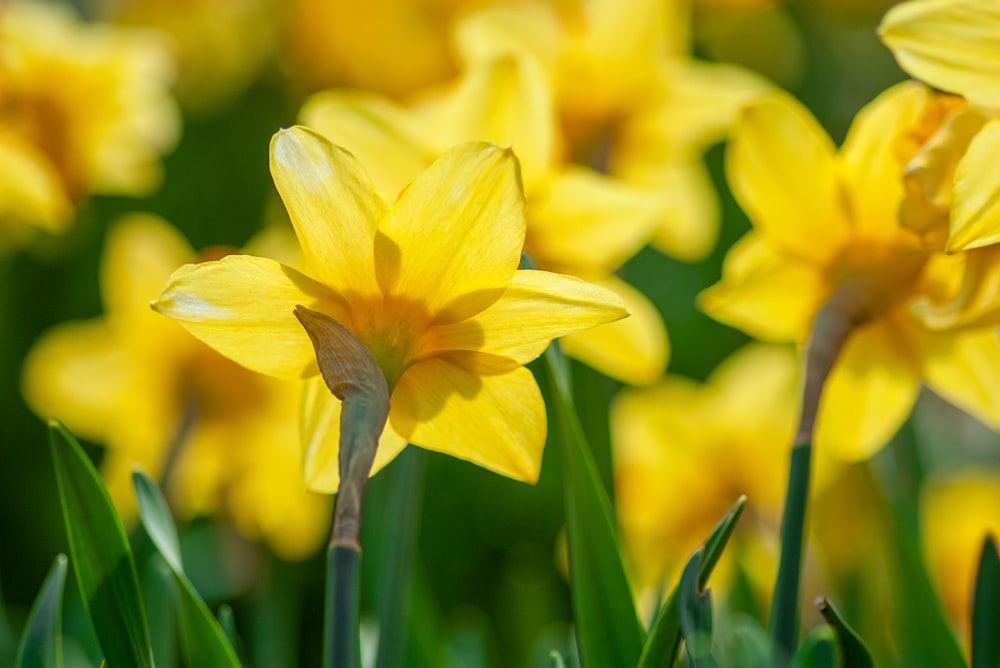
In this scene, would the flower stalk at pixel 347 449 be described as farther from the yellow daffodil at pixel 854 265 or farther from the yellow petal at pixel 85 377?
the yellow petal at pixel 85 377

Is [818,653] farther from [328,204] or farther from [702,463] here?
[702,463]

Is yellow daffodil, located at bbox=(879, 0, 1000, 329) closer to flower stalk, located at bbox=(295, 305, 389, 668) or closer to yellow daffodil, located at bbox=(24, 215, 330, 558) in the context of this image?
flower stalk, located at bbox=(295, 305, 389, 668)

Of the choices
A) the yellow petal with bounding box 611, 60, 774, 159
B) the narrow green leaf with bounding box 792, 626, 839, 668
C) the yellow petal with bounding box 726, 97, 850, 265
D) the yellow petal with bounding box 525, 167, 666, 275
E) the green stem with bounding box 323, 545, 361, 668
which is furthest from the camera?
the yellow petal with bounding box 611, 60, 774, 159

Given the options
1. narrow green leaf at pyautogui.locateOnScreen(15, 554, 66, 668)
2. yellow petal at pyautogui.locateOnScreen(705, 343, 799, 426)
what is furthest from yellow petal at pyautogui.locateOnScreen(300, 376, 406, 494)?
yellow petal at pyautogui.locateOnScreen(705, 343, 799, 426)

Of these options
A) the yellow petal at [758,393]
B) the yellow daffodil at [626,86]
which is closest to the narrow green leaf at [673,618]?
the yellow daffodil at [626,86]

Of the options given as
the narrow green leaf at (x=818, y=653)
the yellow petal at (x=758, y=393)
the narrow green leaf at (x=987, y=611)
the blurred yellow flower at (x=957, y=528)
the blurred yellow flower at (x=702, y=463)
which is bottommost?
the blurred yellow flower at (x=957, y=528)

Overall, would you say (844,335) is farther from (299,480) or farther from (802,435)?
(299,480)

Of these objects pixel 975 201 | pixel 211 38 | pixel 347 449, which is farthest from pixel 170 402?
pixel 211 38
